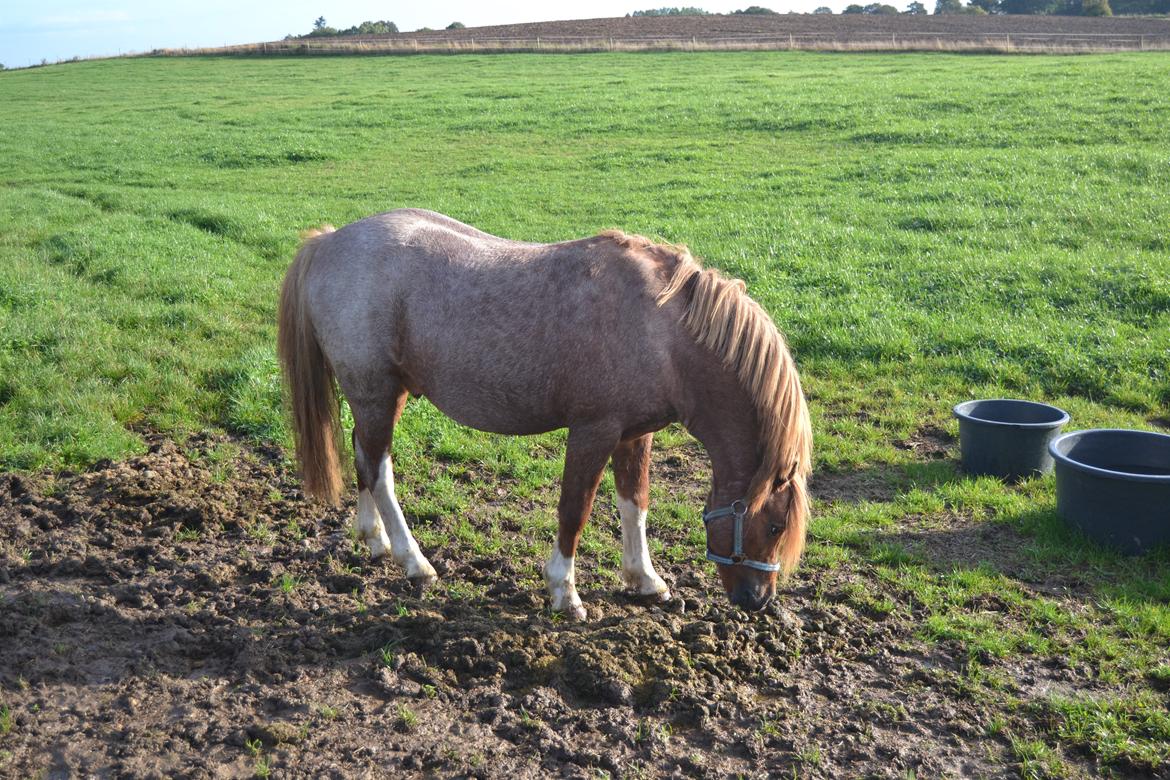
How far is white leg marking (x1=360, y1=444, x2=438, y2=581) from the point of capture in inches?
189

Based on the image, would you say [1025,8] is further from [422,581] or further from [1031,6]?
[422,581]

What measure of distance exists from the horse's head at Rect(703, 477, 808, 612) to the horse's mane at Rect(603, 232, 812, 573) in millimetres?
11

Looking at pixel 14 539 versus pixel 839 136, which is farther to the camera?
pixel 839 136

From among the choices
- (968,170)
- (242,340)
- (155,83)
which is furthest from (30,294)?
(155,83)

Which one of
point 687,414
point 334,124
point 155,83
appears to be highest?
point 155,83

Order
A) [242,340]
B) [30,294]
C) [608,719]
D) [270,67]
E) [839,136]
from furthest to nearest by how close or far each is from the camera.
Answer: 1. [270,67]
2. [839,136]
3. [30,294]
4. [242,340]
5. [608,719]

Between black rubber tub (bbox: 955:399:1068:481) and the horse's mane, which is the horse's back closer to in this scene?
the horse's mane

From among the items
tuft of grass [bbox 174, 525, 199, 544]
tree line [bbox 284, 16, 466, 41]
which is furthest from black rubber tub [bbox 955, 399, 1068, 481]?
tree line [bbox 284, 16, 466, 41]

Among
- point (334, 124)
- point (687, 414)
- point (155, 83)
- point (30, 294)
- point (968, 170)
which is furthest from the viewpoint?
point (155, 83)

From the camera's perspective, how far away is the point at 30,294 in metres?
9.09

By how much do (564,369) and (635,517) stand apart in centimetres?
95

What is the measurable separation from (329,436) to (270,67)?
3595 cm

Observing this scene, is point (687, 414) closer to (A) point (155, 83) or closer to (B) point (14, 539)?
(B) point (14, 539)

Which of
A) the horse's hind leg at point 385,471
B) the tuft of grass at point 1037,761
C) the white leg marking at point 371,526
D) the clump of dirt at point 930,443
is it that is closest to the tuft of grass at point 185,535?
the white leg marking at point 371,526
